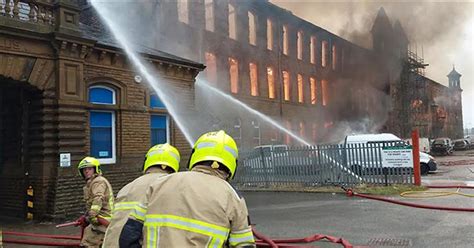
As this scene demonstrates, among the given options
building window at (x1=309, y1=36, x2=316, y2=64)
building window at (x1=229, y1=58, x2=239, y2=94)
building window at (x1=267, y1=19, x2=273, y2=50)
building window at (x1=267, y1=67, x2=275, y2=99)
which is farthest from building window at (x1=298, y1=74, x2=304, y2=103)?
building window at (x1=229, y1=58, x2=239, y2=94)

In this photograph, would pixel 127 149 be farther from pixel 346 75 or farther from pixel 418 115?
pixel 418 115

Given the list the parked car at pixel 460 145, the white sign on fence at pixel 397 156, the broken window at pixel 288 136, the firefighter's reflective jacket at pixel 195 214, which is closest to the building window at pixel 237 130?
the broken window at pixel 288 136

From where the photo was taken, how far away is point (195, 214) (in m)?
2.10

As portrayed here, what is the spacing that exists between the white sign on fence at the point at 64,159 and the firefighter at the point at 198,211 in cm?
833

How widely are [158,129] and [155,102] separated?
87cm

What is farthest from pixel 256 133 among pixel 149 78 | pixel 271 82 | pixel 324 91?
pixel 149 78

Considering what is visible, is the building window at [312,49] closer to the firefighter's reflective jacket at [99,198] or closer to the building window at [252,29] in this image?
the building window at [252,29]

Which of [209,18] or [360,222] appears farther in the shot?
[209,18]

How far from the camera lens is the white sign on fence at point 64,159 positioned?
9.95m

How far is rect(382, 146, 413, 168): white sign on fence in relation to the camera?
40.1ft

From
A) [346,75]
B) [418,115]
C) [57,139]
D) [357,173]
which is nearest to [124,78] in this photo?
[57,139]

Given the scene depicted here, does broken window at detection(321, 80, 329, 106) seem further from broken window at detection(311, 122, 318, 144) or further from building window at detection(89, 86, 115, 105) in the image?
building window at detection(89, 86, 115, 105)

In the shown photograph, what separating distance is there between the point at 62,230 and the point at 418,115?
44.9 metres

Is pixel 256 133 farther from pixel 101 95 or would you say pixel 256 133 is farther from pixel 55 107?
pixel 55 107
